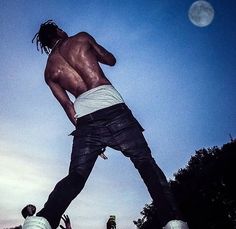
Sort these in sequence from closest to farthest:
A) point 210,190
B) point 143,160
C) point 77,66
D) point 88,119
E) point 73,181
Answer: point 73,181 < point 143,160 < point 88,119 < point 77,66 < point 210,190

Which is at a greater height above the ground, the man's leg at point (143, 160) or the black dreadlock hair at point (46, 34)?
the black dreadlock hair at point (46, 34)

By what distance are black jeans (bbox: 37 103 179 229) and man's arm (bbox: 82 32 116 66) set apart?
0.65 m

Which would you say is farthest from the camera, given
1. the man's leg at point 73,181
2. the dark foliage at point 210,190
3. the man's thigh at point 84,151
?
the dark foliage at point 210,190

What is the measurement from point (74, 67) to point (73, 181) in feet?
4.67

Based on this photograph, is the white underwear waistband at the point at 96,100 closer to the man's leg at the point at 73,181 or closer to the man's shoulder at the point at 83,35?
the man's leg at the point at 73,181

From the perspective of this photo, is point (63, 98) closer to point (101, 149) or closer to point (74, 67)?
point (74, 67)

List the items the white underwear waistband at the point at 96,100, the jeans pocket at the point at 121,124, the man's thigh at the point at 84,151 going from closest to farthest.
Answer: the man's thigh at the point at 84,151 < the jeans pocket at the point at 121,124 < the white underwear waistband at the point at 96,100

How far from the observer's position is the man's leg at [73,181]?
2.49 m

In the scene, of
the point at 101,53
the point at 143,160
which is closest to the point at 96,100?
the point at 101,53

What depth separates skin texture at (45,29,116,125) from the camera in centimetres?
336

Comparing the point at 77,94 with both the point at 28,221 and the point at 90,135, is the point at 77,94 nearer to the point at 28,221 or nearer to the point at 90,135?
the point at 90,135

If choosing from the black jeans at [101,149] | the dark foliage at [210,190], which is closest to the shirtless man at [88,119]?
the black jeans at [101,149]

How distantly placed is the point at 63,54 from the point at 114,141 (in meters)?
1.31

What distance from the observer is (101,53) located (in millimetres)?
3426
